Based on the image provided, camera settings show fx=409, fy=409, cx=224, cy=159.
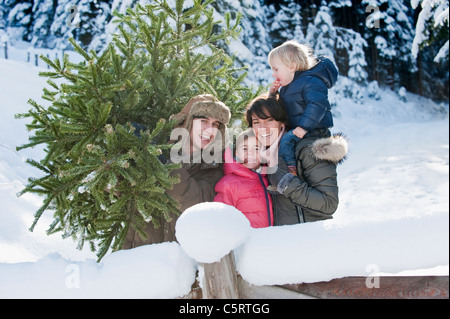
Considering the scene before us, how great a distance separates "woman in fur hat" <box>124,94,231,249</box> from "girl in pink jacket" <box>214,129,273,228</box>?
145mm

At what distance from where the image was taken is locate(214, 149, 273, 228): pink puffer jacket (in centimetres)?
288

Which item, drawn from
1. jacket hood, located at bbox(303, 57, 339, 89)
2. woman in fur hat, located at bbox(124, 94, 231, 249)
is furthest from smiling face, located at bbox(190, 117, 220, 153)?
jacket hood, located at bbox(303, 57, 339, 89)

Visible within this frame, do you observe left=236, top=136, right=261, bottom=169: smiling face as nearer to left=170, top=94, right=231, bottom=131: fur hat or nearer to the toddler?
the toddler

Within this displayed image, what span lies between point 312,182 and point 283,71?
0.92m

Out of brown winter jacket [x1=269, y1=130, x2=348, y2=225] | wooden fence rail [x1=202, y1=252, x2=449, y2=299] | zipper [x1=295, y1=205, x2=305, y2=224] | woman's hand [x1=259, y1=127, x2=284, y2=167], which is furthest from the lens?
woman's hand [x1=259, y1=127, x2=284, y2=167]

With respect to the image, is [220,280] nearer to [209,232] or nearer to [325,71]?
[209,232]

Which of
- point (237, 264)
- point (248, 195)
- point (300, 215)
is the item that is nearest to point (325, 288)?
point (237, 264)

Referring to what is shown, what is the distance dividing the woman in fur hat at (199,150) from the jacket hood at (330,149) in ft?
2.62

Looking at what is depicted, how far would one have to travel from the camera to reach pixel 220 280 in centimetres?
177

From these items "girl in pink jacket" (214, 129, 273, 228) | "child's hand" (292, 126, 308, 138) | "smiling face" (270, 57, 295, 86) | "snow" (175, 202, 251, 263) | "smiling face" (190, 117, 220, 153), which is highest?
"snow" (175, 202, 251, 263)

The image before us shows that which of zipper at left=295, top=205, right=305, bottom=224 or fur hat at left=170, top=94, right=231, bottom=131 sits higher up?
fur hat at left=170, top=94, right=231, bottom=131

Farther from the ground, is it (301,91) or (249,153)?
(301,91)
